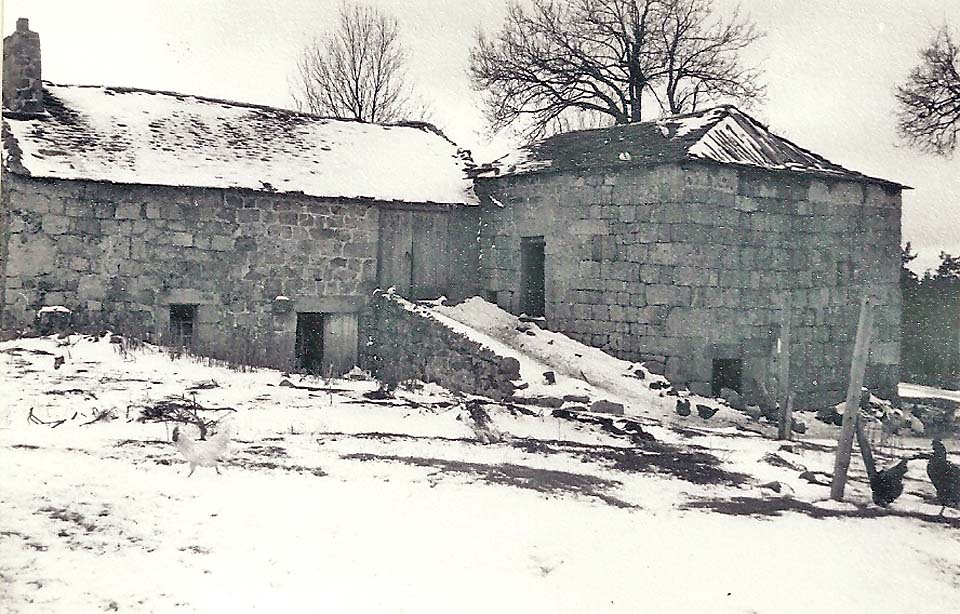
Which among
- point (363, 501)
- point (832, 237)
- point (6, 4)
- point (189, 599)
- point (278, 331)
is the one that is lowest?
point (189, 599)

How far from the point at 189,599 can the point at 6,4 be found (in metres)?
2.72

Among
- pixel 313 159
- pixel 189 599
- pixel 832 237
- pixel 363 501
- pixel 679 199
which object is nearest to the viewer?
pixel 189 599

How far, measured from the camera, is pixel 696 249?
22.8 feet

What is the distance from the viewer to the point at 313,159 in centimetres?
817

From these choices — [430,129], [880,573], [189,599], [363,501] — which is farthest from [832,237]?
[189,599]

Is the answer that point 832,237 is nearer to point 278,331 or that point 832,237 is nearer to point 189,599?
point 278,331

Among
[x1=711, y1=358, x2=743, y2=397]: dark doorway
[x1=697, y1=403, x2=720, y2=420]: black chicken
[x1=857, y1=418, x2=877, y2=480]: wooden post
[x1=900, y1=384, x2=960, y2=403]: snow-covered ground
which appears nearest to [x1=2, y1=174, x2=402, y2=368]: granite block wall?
[x1=697, y1=403, x2=720, y2=420]: black chicken

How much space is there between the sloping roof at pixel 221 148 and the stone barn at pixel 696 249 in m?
1.20

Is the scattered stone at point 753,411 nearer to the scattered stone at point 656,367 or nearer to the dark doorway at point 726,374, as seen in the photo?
the dark doorway at point 726,374

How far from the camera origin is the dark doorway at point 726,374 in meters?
5.61

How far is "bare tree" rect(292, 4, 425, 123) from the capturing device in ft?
12.7

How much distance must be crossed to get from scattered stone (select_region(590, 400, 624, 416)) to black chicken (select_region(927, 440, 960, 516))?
5.36 feet

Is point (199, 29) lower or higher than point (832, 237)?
higher

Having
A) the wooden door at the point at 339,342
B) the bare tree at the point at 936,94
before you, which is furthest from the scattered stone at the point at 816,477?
the wooden door at the point at 339,342
